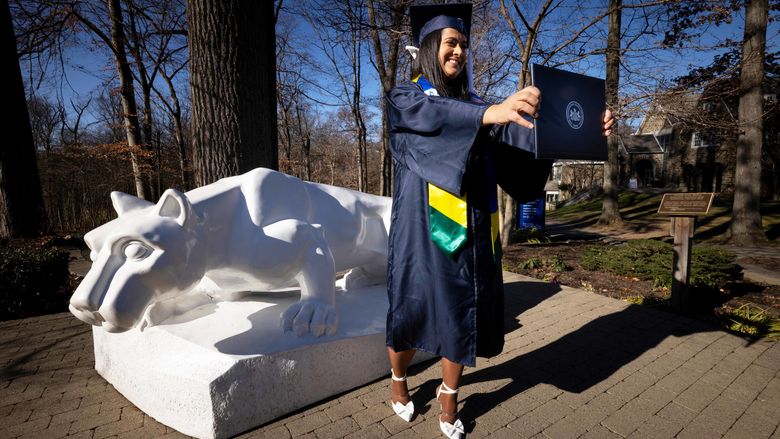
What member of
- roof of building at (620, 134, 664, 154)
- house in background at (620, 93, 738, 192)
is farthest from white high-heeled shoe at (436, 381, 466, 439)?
roof of building at (620, 134, 664, 154)

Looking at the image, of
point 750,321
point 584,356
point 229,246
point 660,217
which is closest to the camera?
point 229,246

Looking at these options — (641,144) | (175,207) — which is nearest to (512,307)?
(175,207)

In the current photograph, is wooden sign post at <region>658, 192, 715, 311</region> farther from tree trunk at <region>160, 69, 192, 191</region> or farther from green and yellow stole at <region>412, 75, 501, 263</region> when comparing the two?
tree trunk at <region>160, 69, 192, 191</region>

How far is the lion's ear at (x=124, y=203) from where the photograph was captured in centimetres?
213

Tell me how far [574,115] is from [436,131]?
65 centimetres

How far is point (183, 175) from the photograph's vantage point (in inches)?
766

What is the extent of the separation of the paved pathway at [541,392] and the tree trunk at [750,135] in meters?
9.39

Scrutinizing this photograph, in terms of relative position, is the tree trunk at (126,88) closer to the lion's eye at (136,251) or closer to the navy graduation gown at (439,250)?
the lion's eye at (136,251)

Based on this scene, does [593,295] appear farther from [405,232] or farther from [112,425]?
[112,425]

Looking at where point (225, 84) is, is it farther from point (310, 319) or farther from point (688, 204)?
point (688, 204)

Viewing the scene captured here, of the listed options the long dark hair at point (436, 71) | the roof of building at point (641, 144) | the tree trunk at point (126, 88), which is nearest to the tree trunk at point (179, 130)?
the tree trunk at point (126, 88)

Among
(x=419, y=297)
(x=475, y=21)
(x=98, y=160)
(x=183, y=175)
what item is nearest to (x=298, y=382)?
(x=419, y=297)

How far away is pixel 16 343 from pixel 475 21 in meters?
9.70

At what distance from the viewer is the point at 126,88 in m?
12.3
